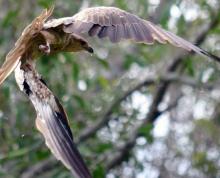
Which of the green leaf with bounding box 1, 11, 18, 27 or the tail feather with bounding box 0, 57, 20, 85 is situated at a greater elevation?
the tail feather with bounding box 0, 57, 20, 85

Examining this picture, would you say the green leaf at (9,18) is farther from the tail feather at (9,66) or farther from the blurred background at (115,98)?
the tail feather at (9,66)

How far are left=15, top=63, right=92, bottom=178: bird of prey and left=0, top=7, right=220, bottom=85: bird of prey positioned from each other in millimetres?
42

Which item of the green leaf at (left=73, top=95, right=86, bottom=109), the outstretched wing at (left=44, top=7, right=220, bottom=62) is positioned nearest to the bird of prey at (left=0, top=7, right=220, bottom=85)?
the outstretched wing at (left=44, top=7, right=220, bottom=62)

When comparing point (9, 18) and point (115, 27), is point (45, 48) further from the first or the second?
point (9, 18)

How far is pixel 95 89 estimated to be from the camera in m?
5.26

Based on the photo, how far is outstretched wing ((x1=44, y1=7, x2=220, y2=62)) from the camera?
1.97 m

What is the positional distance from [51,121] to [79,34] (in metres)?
0.23

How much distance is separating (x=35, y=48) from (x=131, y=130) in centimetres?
240

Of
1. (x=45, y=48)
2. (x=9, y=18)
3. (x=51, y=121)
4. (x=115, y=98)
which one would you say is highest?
(x=45, y=48)

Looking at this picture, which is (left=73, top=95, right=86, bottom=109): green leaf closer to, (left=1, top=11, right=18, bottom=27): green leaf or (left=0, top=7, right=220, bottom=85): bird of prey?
(left=1, top=11, right=18, bottom=27): green leaf

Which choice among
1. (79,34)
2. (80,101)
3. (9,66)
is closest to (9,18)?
(80,101)

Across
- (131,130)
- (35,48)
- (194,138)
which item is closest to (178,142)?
(194,138)

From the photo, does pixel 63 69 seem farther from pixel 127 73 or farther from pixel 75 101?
pixel 127 73

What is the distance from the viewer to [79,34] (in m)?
1.95
